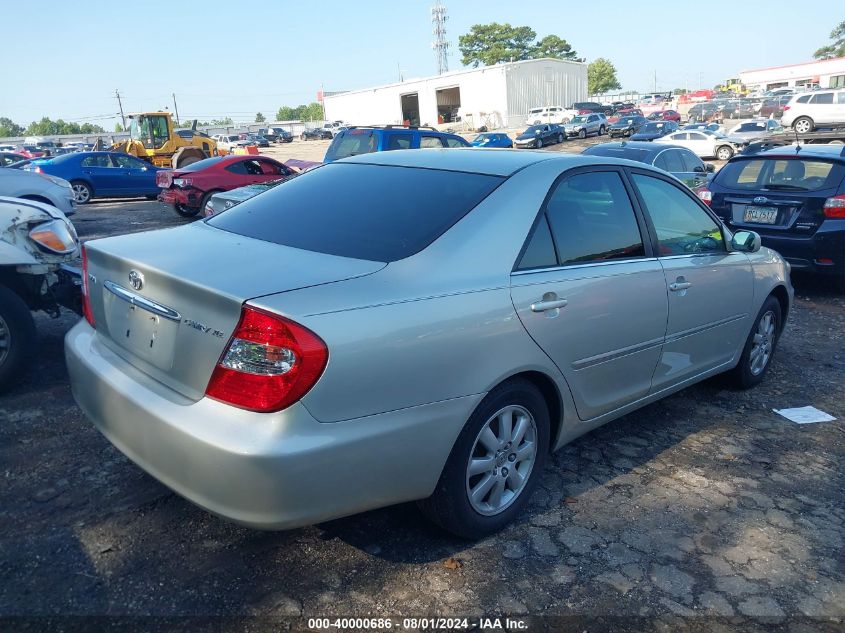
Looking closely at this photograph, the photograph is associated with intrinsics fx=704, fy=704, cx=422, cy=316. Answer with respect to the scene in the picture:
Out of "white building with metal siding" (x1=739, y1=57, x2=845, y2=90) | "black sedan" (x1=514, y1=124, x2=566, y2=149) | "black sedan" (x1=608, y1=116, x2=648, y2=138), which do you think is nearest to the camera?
"black sedan" (x1=514, y1=124, x2=566, y2=149)

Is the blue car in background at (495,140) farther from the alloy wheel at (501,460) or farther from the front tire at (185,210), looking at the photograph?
the alloy wheel at (501,460)

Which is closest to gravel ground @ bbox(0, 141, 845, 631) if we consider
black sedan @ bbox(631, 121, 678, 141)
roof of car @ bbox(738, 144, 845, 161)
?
roof of car @ bbox(738, 144, 845, 161)

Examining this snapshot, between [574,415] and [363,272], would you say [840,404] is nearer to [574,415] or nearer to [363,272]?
[574,415]

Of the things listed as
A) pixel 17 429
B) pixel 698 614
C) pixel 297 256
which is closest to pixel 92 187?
pixel 17 429

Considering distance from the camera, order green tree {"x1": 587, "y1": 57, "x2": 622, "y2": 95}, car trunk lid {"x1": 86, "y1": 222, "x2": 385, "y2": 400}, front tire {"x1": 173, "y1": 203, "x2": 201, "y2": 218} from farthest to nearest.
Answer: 1. green tree {"x1": 587, "y1": 57, "x2": 622, "y2": 95}
2. front tire {"x1": 173, "y1": 203, "x2": 201, "y2": 218}
3. car trunk lid {"x1": 86, "y1": 222, "x2": 385, "y2": 400}

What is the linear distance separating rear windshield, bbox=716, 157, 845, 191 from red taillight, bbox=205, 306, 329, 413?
670cm

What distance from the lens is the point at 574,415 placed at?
3.27 meters

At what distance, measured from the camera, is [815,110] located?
3106cm

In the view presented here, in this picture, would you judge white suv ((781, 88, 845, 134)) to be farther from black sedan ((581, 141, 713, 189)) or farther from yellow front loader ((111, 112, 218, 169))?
yellow front loader ((111, 112, 218, 169))

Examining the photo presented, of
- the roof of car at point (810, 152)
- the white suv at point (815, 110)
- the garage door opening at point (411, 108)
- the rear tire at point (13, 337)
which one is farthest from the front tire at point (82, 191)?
the garage door opening at point (411, 108)

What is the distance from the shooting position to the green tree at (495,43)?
91.2m

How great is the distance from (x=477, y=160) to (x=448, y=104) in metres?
67.3

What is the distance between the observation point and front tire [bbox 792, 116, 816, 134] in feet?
103

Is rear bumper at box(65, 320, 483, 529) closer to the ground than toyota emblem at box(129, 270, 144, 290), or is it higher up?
closer to the ground
